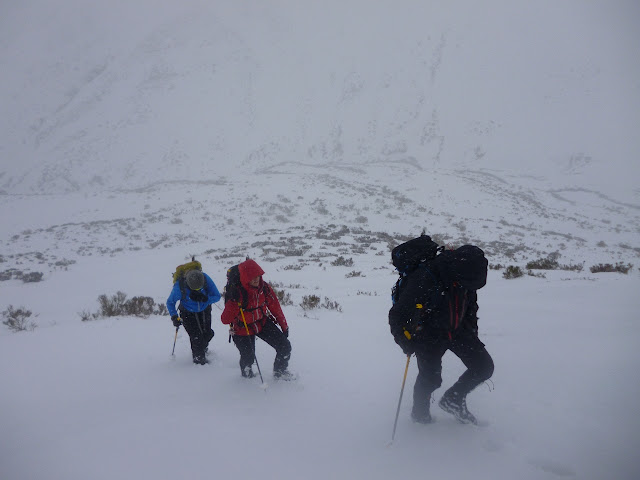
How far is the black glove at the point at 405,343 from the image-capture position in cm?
266

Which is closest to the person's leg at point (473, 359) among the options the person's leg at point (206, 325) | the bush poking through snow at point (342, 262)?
the person's leg at point (206, 325)

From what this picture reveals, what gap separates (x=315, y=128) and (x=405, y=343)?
5387cm

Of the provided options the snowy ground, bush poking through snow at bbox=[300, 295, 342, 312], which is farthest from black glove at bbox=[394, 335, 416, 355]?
bush poking through snow at bbox=[300, 295, 342, 312]

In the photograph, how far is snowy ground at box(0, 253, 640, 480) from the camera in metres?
2.52

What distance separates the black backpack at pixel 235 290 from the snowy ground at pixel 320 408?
3.62 ft

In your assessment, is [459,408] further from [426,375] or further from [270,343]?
[270,343]

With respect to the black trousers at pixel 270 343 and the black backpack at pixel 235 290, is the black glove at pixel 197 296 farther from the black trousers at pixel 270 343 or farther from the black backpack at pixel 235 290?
the black backpack at pixel 235 290

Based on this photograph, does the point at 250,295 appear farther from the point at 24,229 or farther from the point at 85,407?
the point at 24,229

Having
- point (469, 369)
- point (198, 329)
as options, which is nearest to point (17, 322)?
point (198, 329)

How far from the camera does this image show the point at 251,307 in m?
3.57

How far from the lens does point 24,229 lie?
971 inches

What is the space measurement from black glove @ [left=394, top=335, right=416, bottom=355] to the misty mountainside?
522 inches

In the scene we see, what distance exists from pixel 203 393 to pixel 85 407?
46.8 inches

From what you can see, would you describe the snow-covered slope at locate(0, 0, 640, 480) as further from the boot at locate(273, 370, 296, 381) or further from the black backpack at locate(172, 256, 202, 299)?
the black backpack at locate(172, 256, 202, 299)
